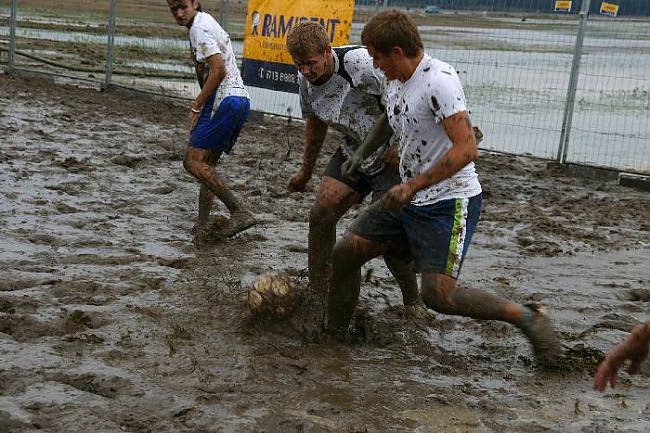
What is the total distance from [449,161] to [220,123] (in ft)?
10.7

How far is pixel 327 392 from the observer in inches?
190

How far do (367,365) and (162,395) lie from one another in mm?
1162

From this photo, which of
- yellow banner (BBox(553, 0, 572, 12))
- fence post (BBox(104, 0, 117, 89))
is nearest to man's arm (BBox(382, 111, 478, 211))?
yellow banner (BBox(553, 0, 572, 12))

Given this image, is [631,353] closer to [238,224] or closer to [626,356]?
[626,356]

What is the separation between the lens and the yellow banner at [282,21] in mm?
12203

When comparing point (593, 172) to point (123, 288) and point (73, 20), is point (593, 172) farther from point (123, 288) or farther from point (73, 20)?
point (73, 20)

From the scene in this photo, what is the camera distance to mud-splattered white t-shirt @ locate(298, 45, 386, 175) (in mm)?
5562

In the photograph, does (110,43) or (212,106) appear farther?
(110,43)

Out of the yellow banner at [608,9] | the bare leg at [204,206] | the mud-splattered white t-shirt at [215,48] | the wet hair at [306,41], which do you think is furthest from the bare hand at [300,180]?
the yellow banner at [608,9]

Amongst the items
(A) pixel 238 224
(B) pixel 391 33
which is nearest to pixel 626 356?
(B) pixel 391 33

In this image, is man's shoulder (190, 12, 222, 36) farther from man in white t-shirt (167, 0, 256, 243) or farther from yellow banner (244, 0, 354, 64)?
yellow banner (244, 0, 354, 64)

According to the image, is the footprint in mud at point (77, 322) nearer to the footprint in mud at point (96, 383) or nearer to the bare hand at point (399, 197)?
the footprint in mud at point (96, 383)

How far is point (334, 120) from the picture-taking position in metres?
5.78

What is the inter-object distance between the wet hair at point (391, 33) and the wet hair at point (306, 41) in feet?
2.23
